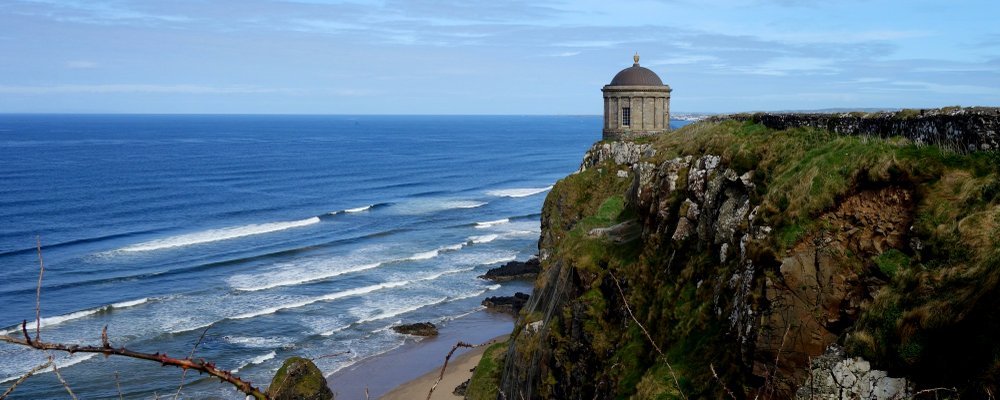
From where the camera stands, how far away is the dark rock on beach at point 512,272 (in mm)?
61031

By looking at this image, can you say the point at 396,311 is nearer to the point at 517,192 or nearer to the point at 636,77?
the point at 636,77

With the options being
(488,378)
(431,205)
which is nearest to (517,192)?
(431,205)

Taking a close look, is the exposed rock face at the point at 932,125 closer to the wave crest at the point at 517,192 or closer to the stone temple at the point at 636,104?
the stone temple at the point at 636,104

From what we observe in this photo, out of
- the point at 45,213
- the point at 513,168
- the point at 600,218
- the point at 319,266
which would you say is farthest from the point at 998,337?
the point at 513,168

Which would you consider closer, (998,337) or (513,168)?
(998,337)

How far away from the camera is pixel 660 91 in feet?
192

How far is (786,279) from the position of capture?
46.2ft

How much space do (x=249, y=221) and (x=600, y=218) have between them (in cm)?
5927

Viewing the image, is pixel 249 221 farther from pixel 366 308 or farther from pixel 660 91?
pixel 660 91

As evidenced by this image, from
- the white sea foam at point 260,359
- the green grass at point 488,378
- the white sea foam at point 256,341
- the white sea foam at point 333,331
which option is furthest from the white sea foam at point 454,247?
the green grass at point 488,378

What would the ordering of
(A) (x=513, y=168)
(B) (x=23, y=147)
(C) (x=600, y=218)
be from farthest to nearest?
1. (B) (x=23, y=147)
2. (A) (x=513, y=168)
3. (C) (x=600, y=218)

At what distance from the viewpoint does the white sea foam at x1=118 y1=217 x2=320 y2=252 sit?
221 ft

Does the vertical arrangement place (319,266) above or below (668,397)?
below

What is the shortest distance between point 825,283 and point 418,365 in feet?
105
